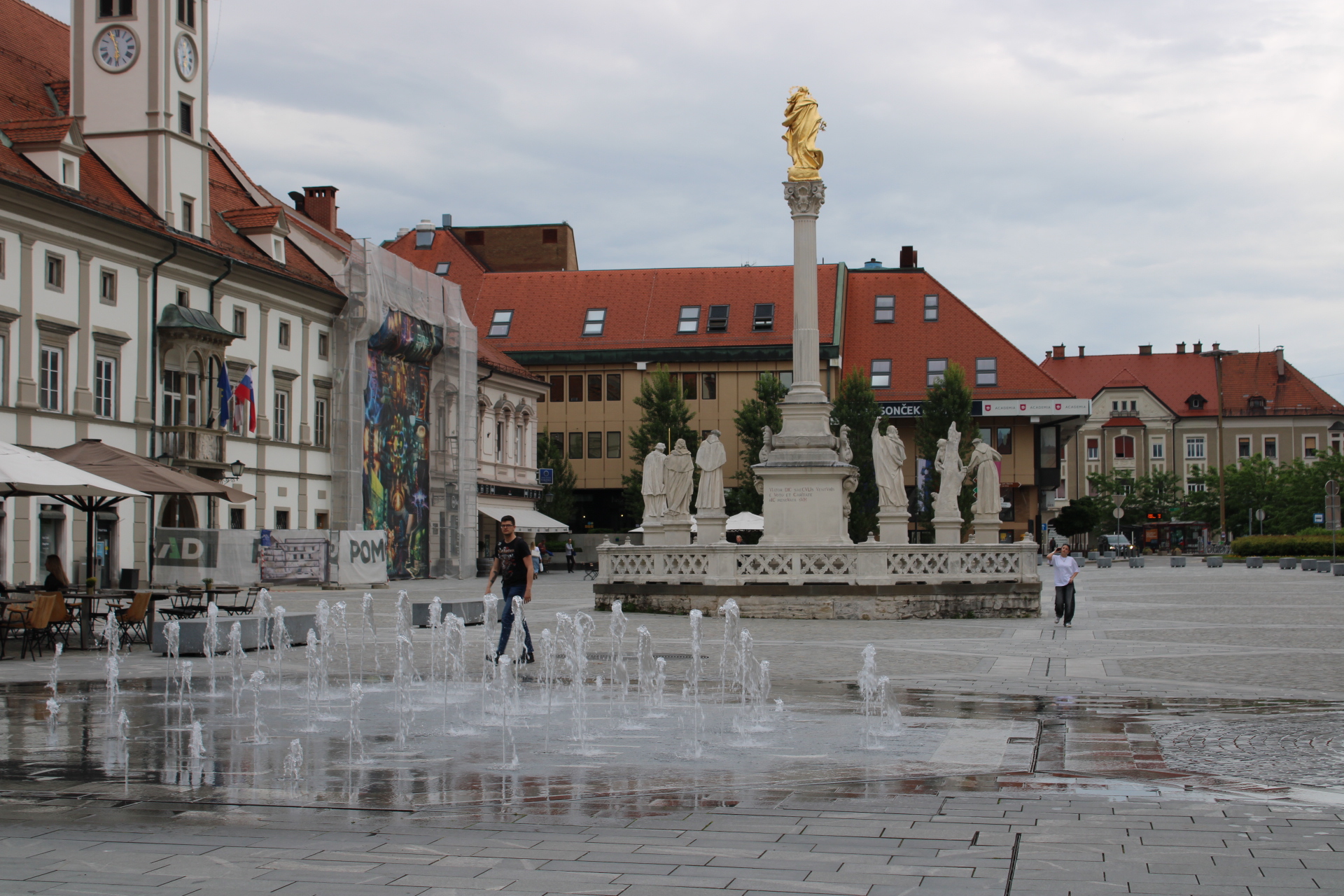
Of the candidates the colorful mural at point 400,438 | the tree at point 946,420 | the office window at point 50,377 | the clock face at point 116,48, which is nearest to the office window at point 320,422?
the colorful mural at point 400,438

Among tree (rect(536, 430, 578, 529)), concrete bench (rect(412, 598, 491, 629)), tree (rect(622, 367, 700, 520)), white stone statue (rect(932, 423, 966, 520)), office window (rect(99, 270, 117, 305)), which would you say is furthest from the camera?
tree (rect(536, 430, 578, 529))

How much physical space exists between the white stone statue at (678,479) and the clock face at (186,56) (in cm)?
2050

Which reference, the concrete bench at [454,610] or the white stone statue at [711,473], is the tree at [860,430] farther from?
the concrete bench at [454,610]

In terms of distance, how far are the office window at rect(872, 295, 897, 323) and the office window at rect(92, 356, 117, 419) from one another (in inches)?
1742

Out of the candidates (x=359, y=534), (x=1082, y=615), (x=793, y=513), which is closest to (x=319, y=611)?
(x=793, y=513)

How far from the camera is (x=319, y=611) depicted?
56.1 ft

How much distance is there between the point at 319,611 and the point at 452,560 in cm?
3763

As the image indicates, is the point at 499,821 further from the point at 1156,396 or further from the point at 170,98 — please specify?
the point at 1156,396

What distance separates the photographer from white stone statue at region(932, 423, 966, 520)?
30.7 metres

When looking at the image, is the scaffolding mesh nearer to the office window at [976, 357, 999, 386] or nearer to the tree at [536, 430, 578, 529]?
the tree at [536, 430, 578, 529]

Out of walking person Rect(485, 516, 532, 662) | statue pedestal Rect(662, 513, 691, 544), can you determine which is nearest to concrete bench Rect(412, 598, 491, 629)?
statue pedestal Rect(662, 513, 691, 544)

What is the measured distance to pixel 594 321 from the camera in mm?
73938

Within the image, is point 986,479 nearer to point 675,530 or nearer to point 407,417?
point 675,530

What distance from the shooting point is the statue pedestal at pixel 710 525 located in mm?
32031
